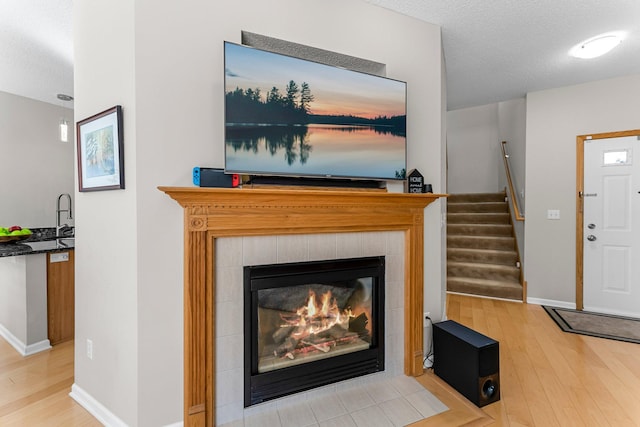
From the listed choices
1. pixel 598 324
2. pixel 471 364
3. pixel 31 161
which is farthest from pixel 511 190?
pixel 31 161

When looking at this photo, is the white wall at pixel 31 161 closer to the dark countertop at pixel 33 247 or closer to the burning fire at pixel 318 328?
the dark countertop at pixel 33 247

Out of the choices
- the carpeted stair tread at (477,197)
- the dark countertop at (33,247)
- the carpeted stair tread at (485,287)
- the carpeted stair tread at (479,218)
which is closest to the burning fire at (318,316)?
the dark countertop at (33,247)

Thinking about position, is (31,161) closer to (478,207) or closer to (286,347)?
(286,347)

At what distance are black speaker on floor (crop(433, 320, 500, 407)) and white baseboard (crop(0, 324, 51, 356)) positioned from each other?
3.25 metres

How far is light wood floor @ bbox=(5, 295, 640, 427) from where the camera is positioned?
1.79 m

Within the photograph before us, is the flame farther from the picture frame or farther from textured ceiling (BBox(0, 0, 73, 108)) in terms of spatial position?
textured ceiling (BBox(0, 0, 73, 108))

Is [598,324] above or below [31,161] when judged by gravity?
below

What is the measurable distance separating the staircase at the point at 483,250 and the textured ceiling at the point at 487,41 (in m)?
A: 2.05

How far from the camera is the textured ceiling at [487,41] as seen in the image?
7.32 feet

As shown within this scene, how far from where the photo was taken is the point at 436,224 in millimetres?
2426

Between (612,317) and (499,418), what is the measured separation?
8.75ft

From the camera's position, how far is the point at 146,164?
1572 mm

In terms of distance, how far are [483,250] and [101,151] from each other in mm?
4794

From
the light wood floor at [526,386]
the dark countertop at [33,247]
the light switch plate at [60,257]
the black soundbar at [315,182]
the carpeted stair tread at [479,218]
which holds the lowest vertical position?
the light wood floor at [526,386]
